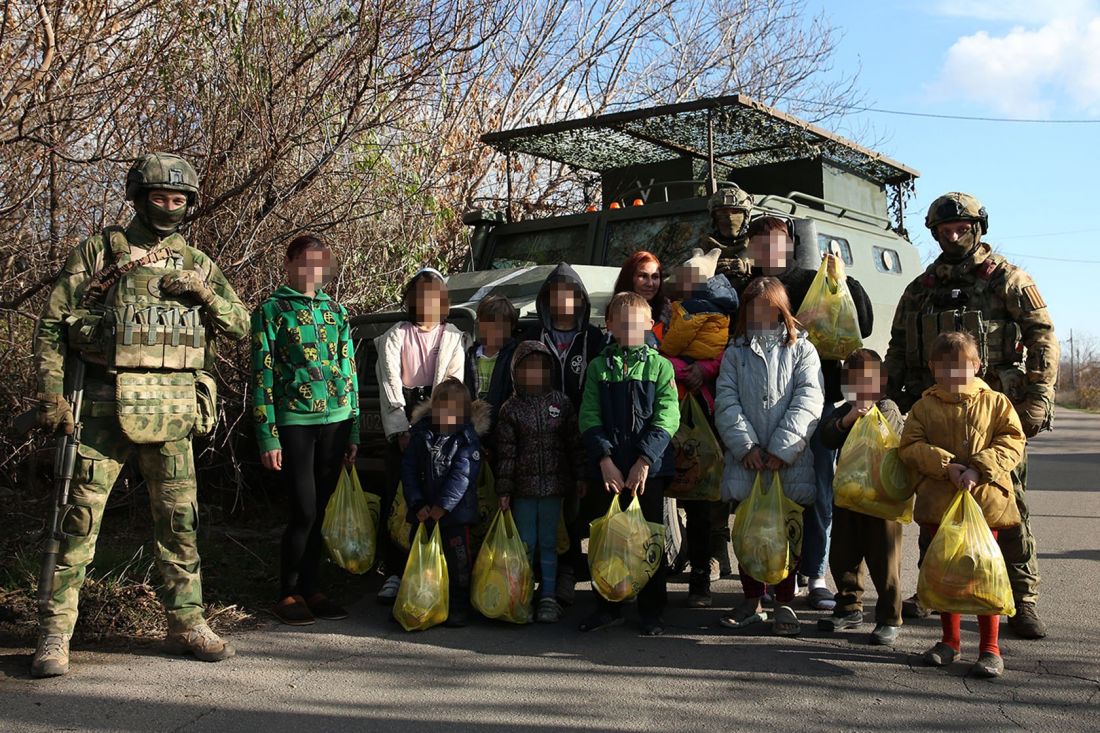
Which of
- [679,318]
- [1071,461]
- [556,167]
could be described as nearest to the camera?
[679,318]

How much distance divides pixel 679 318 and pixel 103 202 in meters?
3.22

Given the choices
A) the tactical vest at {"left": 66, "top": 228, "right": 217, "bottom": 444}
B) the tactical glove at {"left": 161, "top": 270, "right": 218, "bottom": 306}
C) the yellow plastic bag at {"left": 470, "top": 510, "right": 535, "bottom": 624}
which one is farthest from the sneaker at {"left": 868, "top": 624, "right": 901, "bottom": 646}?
the tactical glove at {"left": 161, "top": 270, "right": 218, "bottom": 306}

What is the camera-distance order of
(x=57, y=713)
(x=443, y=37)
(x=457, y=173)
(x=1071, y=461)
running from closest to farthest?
(x=57, y=713)
(x=443, y=37)
(x=457, y=173)
(x=1071, y=461)

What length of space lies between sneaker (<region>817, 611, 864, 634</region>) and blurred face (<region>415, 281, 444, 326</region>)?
2.23 m

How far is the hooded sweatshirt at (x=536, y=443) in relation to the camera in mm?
4430

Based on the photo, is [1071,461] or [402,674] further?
[1071,461]

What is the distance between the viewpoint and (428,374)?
15.6 feet

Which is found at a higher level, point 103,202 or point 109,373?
point 103,202

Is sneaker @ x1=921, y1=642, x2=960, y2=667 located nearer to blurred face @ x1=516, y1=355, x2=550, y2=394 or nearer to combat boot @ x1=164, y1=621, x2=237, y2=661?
blurred face @ x1=516, y1=355, x2=550, y2=394

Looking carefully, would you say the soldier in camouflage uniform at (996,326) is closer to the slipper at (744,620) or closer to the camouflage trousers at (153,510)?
the slipper at (744,620)

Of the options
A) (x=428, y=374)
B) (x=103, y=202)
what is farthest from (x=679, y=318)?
(x=103, y=202)

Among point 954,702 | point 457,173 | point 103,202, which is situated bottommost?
point 954,702

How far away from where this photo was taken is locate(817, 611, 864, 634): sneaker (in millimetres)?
4258

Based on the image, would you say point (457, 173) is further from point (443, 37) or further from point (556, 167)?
point (443, 37)
